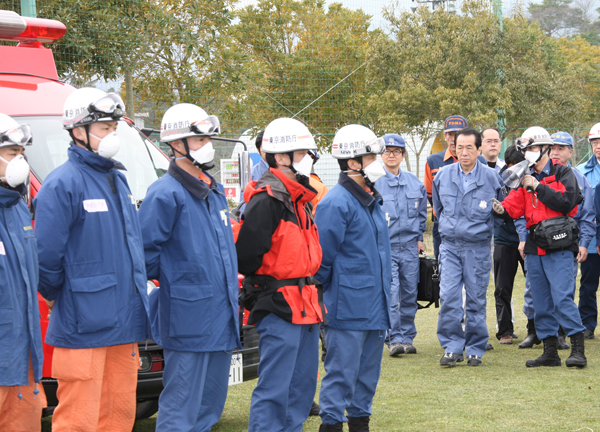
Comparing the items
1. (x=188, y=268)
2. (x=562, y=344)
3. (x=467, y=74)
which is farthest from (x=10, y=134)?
(x=467, y=74)

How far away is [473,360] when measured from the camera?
7336mm

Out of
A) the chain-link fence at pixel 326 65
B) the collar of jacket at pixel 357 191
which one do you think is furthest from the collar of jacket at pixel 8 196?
the chain-link fence at pixel 326 65

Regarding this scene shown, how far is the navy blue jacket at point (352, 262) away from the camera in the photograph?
4.83 meters

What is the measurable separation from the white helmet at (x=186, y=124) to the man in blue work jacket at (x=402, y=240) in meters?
4.12

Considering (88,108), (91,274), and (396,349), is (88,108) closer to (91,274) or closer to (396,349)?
(91,274)

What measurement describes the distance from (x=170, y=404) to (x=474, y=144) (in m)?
4.64

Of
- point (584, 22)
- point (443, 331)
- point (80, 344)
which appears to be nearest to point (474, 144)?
point (443, 331)

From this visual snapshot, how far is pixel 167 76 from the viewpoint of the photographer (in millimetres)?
12312

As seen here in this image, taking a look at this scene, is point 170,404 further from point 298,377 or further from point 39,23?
point 39,23

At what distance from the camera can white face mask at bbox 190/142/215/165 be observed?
163 inches

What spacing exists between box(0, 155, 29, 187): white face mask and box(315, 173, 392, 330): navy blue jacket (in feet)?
6.32

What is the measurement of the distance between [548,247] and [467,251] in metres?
0.78

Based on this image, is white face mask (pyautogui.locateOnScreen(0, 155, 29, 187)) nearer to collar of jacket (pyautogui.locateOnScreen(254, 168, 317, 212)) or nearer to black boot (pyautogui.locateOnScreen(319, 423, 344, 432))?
collar of jacket (pyautogui.locateOnScreen(254, 168, 317, 212))

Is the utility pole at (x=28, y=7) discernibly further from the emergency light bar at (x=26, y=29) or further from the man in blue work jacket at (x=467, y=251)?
the man in blue work jacket at (x=467, y=251)
